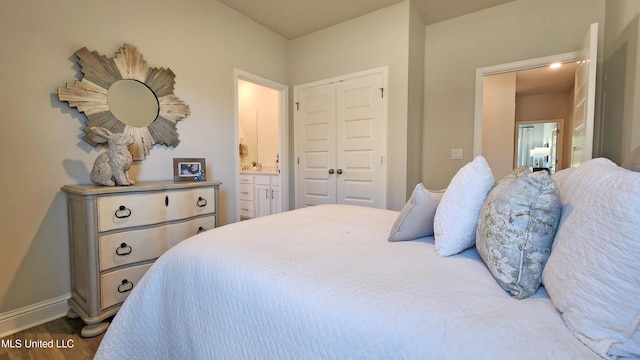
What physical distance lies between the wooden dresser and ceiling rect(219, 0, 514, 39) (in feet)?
7.13

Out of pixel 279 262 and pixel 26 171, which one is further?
pixel 26 171

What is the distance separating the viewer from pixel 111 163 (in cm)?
180

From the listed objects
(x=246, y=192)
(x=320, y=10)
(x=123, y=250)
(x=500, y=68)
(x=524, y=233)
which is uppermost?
(x=320, y=10)

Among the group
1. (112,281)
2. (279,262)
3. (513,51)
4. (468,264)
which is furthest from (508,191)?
(513,51)

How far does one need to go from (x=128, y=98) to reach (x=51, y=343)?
5.65 feet

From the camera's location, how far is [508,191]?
32.9 inches

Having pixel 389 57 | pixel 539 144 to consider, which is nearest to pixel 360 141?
pixel 389 57

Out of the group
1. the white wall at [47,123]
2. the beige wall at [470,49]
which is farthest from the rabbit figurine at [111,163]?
the beige wall at [470,49]

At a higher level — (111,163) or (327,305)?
(111,163)

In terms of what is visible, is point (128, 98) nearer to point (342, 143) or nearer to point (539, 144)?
point (342, 143)

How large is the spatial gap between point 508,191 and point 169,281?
1.29 meters

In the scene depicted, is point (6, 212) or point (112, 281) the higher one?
point (6, 212)

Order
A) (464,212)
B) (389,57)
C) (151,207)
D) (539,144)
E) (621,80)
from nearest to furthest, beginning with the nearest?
(464,212) → (151,207) → (621,80) → (389,57) → (539,144)

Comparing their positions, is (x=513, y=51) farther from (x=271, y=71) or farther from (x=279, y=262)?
(x=279, y=262)
